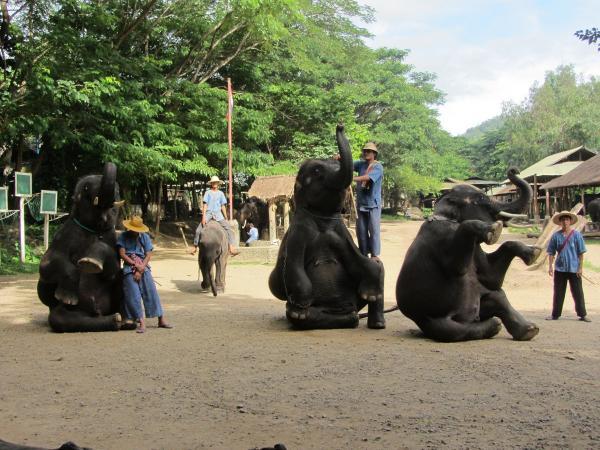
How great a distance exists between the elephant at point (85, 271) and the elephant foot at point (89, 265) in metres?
0.06

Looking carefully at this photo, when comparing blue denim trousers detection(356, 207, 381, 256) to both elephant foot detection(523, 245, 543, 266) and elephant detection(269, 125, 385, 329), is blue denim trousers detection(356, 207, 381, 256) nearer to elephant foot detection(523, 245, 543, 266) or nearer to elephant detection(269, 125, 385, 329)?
elephant detection(269, 125, 385, 329)

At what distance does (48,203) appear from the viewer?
16.5m

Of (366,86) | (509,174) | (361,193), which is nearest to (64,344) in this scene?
(361,193)

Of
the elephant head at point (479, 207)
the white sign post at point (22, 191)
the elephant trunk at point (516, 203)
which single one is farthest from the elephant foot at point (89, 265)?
the white sign post at point (22, 191)

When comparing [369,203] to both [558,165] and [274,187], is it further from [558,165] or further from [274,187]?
[558,165]

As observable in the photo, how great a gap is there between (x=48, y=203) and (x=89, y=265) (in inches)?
409

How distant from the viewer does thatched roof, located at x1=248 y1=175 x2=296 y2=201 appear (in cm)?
2044

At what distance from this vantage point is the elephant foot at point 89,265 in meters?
7.01

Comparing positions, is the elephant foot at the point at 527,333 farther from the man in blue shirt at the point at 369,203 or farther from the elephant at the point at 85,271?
the elephant at the point at 85,271

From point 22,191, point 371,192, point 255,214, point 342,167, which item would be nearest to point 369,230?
point 371,192

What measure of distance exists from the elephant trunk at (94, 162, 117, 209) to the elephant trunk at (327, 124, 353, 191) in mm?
2478

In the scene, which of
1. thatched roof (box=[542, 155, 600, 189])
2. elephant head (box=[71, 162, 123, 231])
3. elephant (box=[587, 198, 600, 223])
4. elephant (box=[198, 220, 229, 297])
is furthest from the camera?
elephant (box=[587, 198, 600, 223])

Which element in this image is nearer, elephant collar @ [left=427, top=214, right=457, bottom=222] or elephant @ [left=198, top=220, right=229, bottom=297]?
elephant collar @ [left=427, top=214, right=457, bottom=222]

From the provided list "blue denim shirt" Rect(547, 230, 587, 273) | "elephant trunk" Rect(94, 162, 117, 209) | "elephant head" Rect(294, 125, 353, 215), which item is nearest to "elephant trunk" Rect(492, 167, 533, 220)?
"elephant head" Rect(294, 125, 353, 215)
